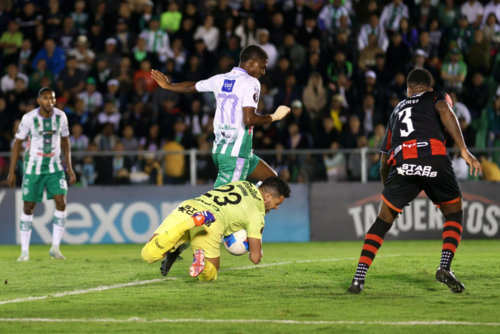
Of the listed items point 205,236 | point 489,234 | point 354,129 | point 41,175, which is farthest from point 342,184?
point 205,236

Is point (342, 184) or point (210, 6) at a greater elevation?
point (210, 6)

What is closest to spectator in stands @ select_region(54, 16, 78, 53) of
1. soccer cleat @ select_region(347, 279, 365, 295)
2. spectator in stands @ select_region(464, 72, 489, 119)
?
spectator in stands @ select_region(464, 72, 489, 119)

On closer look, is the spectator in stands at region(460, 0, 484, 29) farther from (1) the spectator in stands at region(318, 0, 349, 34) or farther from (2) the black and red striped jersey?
(2) the black and red striped jersey

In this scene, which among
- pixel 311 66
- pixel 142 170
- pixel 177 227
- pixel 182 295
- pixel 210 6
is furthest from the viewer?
pixel 210 6

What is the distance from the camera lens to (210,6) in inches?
736

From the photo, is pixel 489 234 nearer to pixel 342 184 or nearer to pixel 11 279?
pixel 342 184

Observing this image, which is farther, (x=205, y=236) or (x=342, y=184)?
(x=342, y=184)

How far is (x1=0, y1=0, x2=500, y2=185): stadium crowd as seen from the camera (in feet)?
48.6

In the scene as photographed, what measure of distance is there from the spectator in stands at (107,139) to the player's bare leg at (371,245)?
951 centimetres

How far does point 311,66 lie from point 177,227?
10.6m

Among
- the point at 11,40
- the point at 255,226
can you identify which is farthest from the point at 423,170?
the point at 11,40

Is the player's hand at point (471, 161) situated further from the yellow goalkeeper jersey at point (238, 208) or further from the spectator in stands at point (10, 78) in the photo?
the spectator in stands at point (10, 78)

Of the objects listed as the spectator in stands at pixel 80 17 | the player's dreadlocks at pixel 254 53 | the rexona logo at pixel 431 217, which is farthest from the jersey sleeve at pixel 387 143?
the spectator in stands at pixel 80 17

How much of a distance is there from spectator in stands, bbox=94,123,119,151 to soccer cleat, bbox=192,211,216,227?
8.72m
